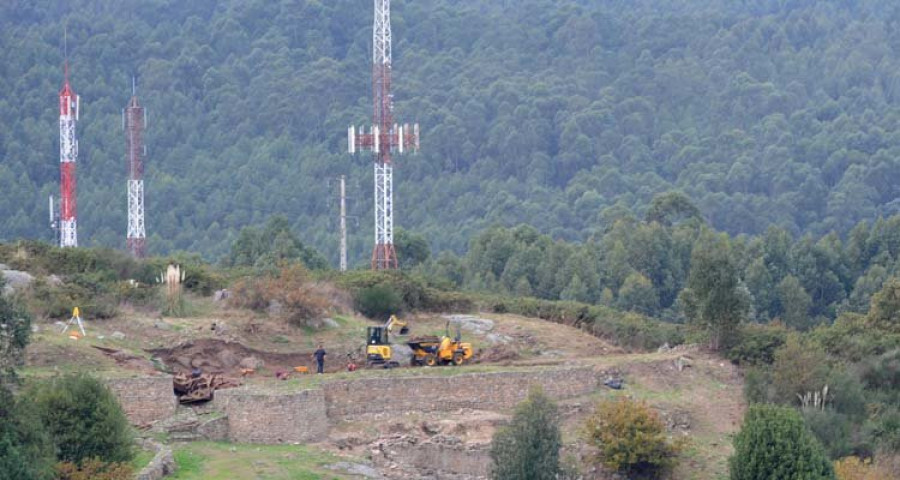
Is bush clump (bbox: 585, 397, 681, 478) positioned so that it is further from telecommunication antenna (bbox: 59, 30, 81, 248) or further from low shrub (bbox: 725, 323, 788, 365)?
telecommunication antenna (bbox: 59, 30, 81, 248)

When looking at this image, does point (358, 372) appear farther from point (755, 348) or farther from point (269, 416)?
point (755, 348)

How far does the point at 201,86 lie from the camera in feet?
376

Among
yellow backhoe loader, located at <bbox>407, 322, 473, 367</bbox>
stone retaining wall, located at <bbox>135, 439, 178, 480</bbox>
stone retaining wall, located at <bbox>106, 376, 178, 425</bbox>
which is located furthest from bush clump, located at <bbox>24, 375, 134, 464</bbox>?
yellow backhoe loader, located at <bbox>407, 322, 473, 367</bbox>

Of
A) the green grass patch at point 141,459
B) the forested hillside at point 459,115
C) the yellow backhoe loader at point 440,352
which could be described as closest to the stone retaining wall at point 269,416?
the green grass patch at point 141,459

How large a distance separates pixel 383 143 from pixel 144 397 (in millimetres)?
21284

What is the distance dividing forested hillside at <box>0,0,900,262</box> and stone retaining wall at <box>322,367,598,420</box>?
48.7 meters

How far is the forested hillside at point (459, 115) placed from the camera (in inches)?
4067

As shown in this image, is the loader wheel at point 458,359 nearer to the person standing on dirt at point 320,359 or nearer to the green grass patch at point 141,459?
the person standing on dirt at point 320,359

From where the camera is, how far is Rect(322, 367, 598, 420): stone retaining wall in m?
43.6

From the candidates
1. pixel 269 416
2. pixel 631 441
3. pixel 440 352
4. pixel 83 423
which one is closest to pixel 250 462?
pixel 269 416

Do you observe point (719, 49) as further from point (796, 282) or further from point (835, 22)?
point (796, 282)

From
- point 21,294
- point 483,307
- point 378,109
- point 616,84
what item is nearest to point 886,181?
point 616,84

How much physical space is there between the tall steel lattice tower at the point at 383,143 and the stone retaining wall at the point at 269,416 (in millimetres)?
18801

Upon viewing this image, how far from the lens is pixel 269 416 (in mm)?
41750
